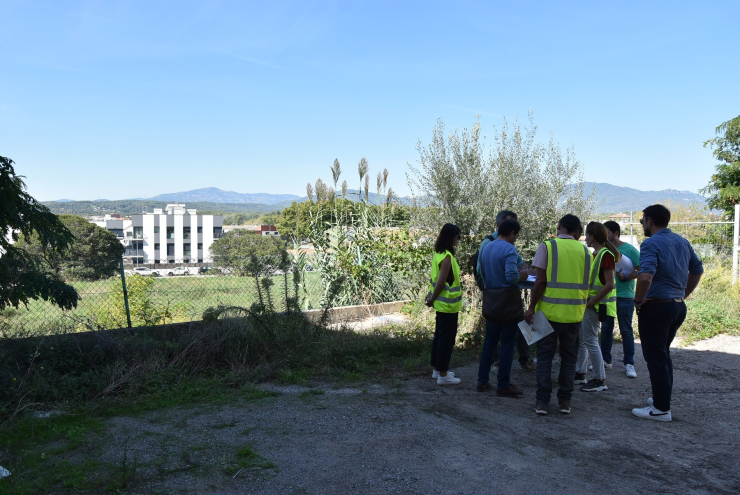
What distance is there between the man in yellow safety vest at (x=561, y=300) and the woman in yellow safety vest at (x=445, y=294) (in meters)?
0.97

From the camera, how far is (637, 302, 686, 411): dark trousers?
471cm

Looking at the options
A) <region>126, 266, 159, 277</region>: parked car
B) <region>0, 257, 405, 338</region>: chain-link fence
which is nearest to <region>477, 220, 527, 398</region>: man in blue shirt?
<region>0, 257, 405, 338</region>: chain-link fence

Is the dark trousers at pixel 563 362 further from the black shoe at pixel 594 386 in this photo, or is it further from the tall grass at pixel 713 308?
the tall grass at pixel 713 308

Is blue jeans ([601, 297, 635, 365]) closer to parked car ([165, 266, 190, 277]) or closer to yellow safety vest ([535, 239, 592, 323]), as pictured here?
yellow safety vest ([535, 239, 592, 323])

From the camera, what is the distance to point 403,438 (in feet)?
14.0

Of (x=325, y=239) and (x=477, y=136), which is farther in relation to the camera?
(x=325, y=239)

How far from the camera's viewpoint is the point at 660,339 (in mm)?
4730

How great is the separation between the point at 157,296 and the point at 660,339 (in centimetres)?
799

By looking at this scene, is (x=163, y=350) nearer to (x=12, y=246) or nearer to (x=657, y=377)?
(x=12, y=246)

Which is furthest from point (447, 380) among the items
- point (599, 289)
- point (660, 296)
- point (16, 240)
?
point (16, 240)

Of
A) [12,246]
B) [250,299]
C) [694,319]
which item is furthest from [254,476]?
[694,319]

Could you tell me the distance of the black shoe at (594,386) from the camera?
577 cm

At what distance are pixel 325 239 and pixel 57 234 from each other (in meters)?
7.14

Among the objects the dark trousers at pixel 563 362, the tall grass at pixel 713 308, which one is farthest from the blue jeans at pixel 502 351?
the tall grass at pixel 713 308
